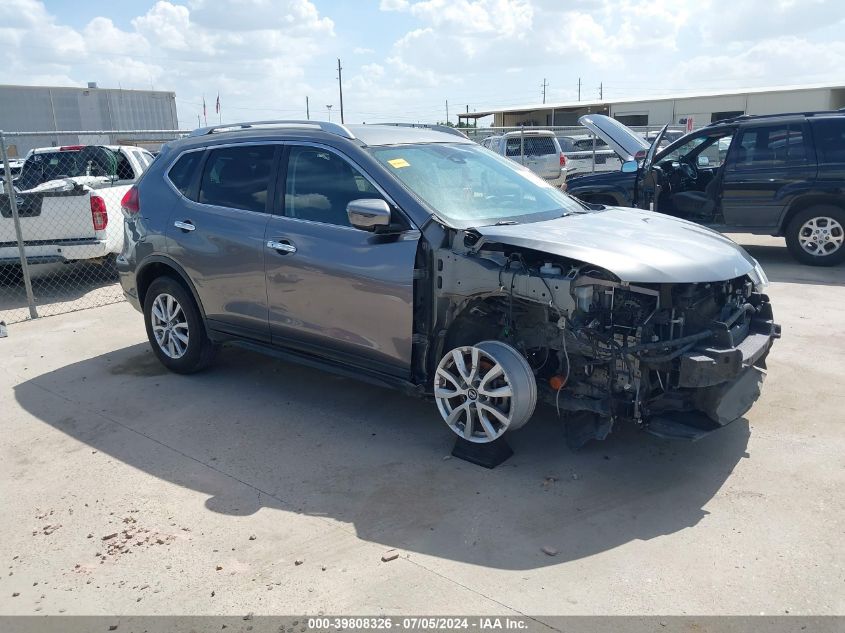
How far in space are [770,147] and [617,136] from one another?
208 centimetres

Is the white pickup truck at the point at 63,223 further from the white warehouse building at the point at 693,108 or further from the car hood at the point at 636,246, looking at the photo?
the white warehouse building at the point at 693,108

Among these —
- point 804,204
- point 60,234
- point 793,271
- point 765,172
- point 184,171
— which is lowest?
point 793,271

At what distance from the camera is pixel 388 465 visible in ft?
14.0

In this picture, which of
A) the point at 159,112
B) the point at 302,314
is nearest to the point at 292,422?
the point at 302,314

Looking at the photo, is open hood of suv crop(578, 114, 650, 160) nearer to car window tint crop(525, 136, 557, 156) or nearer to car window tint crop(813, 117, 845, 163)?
car window tint crop(813, 117, 845, 163)

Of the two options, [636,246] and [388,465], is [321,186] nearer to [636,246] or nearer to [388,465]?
[388,465]

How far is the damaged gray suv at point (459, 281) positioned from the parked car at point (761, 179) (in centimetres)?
502

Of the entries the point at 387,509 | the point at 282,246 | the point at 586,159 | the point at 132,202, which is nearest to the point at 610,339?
the point at 387,509

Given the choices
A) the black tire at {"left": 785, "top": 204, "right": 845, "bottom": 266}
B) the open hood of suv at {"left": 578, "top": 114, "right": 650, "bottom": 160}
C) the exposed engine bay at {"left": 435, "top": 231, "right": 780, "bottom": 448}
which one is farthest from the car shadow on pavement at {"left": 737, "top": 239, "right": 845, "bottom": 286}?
the exposed engine bay at {"left": 435, "top": 231, "right": 780, "bottom": 448}

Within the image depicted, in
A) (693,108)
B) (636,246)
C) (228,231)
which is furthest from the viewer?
(693,108)

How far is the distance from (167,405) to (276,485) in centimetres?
166

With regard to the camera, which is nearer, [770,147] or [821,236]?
[821,236]
